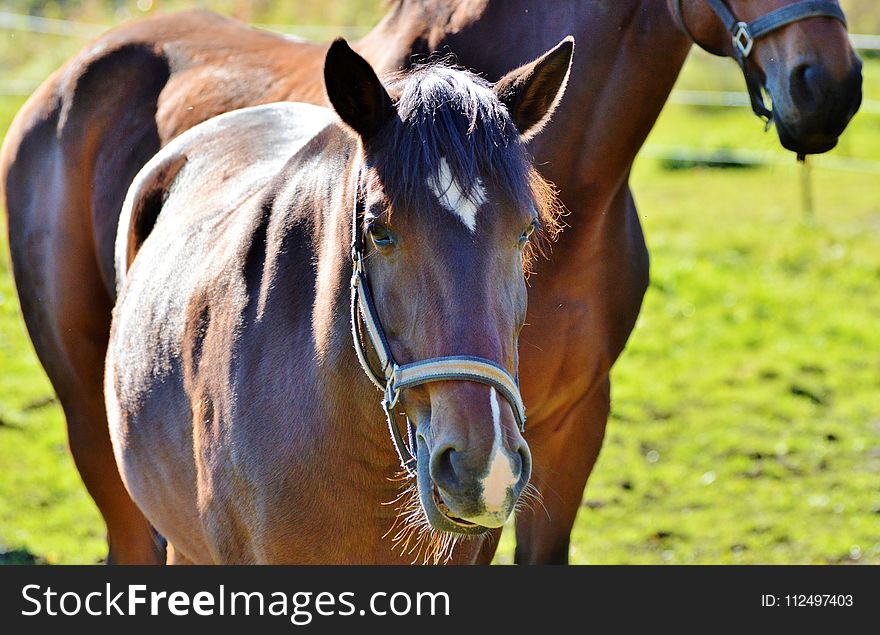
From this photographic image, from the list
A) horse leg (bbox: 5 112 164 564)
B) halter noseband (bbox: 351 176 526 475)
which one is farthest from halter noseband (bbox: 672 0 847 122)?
horse leg (bbox: 5 112 164 564)

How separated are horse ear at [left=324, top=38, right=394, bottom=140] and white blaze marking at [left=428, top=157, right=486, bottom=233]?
0.76 feet

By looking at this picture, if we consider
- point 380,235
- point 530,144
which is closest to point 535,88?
point 380,235

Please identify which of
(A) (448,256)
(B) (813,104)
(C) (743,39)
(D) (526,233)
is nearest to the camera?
(A) (448,256)

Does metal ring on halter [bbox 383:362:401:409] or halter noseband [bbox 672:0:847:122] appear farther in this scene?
halter noseband [bbox 672:0:847:122]

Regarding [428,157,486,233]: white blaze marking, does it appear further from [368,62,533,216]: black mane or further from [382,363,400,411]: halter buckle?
[382,363,400,411]: halter buckle

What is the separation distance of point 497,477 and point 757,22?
60.0 inches

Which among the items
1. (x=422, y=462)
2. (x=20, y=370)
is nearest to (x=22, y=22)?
(x=20, y=370)

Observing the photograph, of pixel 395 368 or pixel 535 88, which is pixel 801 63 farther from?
pixel 395 368

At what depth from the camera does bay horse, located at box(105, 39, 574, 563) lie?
81.7 inches

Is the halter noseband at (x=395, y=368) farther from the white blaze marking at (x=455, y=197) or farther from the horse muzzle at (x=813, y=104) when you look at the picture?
the horse muzzle at (x=813, y=104)

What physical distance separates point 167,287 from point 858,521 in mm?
3294

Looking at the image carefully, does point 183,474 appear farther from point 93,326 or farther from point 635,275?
point 635,275

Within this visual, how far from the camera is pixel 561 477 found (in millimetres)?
3658

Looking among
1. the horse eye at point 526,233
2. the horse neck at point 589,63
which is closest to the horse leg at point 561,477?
the horse neck at point 589,63
